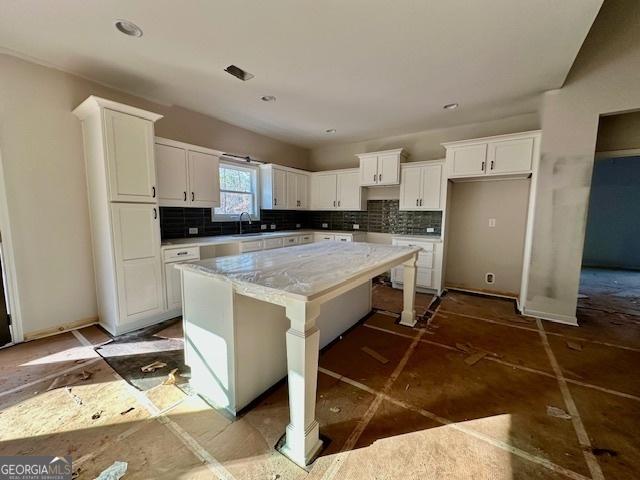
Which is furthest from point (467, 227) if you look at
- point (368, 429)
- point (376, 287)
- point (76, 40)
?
point (76, 40)

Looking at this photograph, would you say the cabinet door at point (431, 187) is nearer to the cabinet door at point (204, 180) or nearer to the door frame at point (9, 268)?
Answer: the cabinet door at point (204, 180)

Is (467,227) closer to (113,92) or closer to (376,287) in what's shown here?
(376,287)

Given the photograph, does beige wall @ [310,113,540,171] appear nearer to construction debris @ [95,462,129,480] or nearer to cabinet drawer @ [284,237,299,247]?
cabinet drawer @ [284,237,299,247]

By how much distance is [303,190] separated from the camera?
5398 mm

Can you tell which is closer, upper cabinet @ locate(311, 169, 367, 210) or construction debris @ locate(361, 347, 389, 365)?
construction debris @ locate(361, 347, 389, 365)

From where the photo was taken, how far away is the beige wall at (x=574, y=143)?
8.61 ft

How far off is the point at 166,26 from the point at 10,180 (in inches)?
79.6

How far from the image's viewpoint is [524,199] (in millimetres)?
3900

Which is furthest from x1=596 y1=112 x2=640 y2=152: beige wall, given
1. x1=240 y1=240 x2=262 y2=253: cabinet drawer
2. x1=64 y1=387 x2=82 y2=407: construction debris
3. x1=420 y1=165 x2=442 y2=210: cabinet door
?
x1=64 y1=387 x2=82 y2=407: construction debris

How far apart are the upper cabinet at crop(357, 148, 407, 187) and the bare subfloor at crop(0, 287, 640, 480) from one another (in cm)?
287

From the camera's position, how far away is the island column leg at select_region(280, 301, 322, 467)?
1.27m

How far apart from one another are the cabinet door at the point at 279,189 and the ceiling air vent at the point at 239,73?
198cm

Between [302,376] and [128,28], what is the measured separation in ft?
9.05

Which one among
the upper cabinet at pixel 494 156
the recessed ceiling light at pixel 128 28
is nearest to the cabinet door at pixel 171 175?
the recessed ceiling light at pixel 128 28
